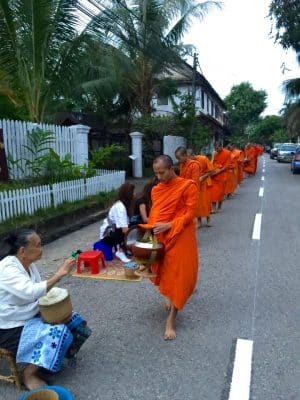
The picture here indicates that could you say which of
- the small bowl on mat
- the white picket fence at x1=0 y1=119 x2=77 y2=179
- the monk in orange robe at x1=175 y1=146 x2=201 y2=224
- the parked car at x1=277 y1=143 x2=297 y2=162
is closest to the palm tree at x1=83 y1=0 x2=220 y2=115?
the white picket fence at x1=0 y1=119 x2=77 y2=179

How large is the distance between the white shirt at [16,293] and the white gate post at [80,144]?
28.4 ft

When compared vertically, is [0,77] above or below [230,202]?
above

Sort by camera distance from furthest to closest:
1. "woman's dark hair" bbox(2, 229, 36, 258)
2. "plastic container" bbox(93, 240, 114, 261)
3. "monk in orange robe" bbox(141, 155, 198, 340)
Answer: "plastic container" bbox(93, 240, 114, 261) < "monk in orange robe" bbox(141, 155, 198, 340) < "woman's dark hair" bbox(2, 229, 36, 258)

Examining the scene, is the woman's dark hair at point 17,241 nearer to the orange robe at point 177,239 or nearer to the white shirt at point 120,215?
the orange robe at point 177,239

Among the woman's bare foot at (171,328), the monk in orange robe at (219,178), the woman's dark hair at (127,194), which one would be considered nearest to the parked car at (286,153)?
the monk in orange robe at (219,178)

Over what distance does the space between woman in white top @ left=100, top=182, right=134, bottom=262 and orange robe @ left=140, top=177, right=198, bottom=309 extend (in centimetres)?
240

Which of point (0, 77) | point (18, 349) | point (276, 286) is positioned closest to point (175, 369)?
point (18, 349)

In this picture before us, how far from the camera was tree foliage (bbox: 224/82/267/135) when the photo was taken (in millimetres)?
63188

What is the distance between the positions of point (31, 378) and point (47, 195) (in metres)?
5.89

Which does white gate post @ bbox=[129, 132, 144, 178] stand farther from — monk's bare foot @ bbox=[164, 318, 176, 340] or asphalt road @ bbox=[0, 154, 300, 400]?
monk's bare foot @ bbox=[164, 318, 176, 340]

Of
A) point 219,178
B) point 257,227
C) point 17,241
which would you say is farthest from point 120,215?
point 219,178

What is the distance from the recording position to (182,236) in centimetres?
383

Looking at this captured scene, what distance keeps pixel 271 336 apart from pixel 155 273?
1.20 meters

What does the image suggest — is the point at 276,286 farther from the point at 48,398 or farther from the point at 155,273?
the point at 48,398
